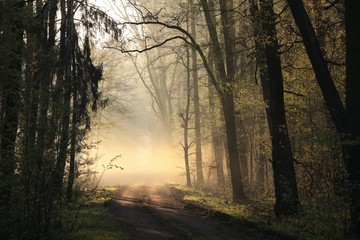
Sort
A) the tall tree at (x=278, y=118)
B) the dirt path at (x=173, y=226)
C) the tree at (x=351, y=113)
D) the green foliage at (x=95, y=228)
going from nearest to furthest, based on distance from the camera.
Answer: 1. the green foliage at (x=95, y=228)
2. the tree at (x=351, y=113)
3. the dirt path at (x=173, y=226)
4. the tall tree at (x=278, y=118)

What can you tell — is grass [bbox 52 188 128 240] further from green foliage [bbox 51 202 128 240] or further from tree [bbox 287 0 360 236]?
tree [bbox 287 0 360 236]

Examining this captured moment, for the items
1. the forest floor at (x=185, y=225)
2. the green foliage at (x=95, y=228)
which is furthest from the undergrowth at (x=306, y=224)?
the green foliage at (x=95, y=228)

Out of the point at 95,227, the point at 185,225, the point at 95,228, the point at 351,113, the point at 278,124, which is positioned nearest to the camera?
the point at 351,113

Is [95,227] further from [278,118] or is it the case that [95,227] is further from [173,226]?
[278,118]

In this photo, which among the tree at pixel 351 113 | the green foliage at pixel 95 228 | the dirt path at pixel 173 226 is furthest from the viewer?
the dirt path at pixel 173 226

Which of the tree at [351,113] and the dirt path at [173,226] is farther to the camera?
the dirt path at [173,226]

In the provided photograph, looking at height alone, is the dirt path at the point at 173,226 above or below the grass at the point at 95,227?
below

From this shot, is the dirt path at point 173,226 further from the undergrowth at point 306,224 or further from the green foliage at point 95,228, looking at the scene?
the undergrowth at point 306,224

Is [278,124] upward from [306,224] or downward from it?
upward

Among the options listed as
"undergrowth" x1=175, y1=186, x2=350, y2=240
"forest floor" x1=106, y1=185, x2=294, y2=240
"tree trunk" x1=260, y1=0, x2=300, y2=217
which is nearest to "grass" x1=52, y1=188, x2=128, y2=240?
"forest floor" x1=106, y1=185, x2=294, y2=240

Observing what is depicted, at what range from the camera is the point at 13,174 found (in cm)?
953

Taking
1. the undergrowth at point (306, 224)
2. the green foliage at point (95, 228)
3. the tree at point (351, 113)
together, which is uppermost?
the tree at point (351, 113)

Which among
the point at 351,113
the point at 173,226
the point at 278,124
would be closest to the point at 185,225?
the point at 173,226

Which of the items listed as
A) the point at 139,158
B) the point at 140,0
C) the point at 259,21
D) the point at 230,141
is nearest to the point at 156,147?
the point at 139,158
